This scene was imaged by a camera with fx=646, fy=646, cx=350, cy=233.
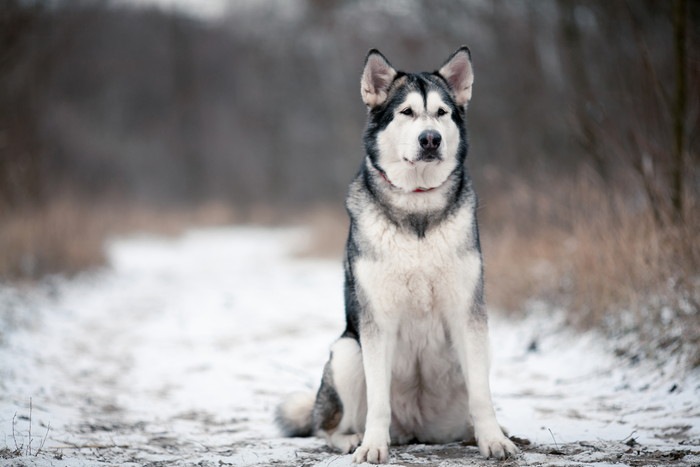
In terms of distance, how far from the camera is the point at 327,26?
53.3ft

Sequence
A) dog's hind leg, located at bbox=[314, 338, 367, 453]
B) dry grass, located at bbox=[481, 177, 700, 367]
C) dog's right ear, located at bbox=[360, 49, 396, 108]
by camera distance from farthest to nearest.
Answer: dry grass, located at bbox=[481, 177, 700, 367]
dog's right ear, located at bbox=[360, 49, 396, 108]
dog's hind leg, located at bbox=[314, 338, 367, 453]

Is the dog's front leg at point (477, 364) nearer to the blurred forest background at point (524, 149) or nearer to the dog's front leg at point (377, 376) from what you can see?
the dog's front leg at point (377, 376)

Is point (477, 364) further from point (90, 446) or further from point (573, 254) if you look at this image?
point (573, 254)

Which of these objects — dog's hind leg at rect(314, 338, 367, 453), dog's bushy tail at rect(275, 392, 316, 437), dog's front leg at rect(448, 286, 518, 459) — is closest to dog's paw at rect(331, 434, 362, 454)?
dog's hind leg at rect(314, 338, 367, 453)

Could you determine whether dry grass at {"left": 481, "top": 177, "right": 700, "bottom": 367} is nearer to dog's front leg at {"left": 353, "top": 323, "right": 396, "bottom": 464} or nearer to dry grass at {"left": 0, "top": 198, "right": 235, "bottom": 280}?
dog's front leg at {"left": 353, "top": 323, "right": 396, "bottom": 464}

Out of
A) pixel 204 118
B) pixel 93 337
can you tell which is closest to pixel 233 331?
pixel 93 337

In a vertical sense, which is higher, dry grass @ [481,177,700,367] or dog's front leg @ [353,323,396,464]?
dry grass @ [481,177,700,367]

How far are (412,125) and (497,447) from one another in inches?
62.6

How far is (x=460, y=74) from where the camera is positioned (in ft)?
11.7

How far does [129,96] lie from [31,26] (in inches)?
915

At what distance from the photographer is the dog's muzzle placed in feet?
10.3

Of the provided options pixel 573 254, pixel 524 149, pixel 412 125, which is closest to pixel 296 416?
pixel 412 125

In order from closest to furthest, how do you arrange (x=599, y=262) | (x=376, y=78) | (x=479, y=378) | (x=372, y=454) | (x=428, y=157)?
(x=372, y=454), (x=479, y=378), (x=428, y=157), (x=376, y=78), (x=599, y=262)

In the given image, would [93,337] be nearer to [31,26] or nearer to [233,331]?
[233,331]
